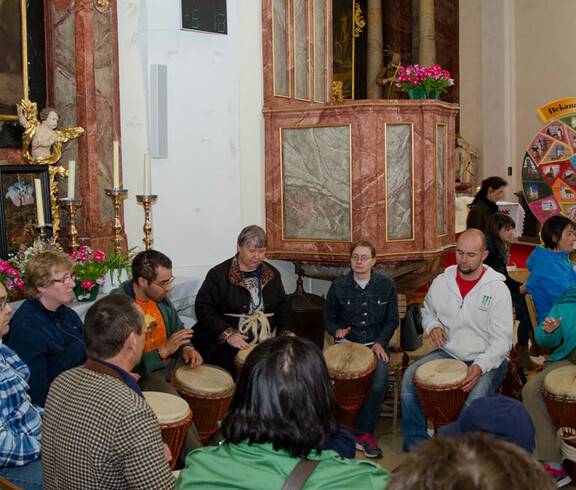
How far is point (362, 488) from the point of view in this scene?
1936 mm

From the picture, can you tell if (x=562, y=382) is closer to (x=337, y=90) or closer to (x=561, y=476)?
(x=561, y=476)

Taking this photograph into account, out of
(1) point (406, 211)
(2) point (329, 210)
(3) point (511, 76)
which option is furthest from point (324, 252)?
(3) point (511, 76)

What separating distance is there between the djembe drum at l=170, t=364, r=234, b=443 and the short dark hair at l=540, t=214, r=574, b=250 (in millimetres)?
2653

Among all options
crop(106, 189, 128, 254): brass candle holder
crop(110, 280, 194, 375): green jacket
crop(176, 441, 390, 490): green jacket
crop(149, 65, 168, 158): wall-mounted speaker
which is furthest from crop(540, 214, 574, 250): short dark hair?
crop(176, 441, 390, 490): green jacket

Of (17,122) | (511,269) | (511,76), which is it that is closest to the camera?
(17,122)

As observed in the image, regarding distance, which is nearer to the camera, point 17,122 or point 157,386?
point 157,386

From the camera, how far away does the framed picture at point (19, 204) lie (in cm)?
521

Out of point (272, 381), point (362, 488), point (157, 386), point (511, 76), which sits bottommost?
point (157, 386)

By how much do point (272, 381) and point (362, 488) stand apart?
15.7 inches

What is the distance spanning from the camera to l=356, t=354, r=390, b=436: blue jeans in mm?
4852

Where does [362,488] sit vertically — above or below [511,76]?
below

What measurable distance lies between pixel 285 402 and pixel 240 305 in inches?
120

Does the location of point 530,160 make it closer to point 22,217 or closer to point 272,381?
point 22,217

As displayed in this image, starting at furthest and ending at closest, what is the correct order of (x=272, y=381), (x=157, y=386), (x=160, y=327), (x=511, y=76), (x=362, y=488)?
(x=511, y=76) < (x=160, y=327) < (x=157, y=386) < (x=272, y=381) < (x=362, y=488)
